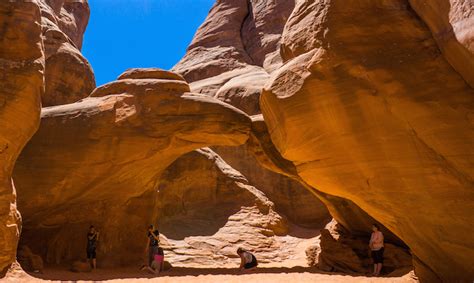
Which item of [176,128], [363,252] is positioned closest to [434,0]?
[176,128]

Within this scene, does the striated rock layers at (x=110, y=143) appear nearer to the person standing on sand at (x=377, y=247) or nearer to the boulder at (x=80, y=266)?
the boulder at (x=80, y=266)

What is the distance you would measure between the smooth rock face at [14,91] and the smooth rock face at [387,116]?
566 cm

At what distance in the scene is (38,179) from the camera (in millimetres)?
12016

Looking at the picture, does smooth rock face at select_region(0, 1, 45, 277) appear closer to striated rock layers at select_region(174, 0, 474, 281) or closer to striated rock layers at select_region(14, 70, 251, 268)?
striated rock layers at select_region(14, 70, 251, 268)

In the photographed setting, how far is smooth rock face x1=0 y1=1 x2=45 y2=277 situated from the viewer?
9.05 meters

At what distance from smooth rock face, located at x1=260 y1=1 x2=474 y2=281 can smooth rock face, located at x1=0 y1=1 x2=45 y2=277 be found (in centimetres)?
566

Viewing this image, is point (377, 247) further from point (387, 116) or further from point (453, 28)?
point (453, 28)

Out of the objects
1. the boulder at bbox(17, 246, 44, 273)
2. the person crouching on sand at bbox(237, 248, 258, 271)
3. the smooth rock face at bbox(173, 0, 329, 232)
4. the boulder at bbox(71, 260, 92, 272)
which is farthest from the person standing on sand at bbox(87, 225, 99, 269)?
the smooth rock face at bbox(173, 0, 329, 232)

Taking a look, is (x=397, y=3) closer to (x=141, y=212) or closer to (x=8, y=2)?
(x=8, y=2)

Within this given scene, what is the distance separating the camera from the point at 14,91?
9320 millimetres

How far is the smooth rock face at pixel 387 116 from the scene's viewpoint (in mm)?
6656

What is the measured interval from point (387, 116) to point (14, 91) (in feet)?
26.3

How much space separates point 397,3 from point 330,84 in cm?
176

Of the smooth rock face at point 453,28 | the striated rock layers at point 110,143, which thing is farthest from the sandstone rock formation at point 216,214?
the smooth rock face at point 453,28
